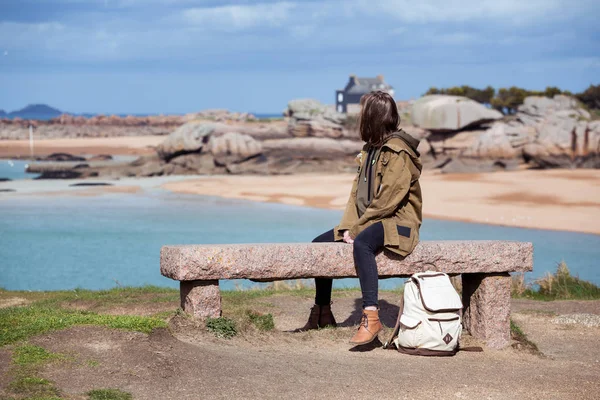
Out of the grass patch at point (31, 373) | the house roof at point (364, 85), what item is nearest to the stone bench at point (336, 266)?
the grass patch at point (31, 373)

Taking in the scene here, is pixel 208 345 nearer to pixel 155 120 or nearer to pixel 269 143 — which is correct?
pixel 269 143

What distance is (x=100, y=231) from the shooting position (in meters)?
19.9

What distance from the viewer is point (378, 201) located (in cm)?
638

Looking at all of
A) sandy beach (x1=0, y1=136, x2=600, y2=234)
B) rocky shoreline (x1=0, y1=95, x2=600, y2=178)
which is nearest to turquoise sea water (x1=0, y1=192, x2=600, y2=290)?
sandy beach (x1=0, y1=136, x2=600, y2=234)

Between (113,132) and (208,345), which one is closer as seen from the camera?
(208,345)

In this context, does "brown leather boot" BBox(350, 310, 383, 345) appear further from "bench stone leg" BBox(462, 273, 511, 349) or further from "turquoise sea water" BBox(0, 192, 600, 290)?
"turquoise sea water" BBox(0, 192, 600, 290)

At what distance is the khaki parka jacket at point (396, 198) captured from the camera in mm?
6367

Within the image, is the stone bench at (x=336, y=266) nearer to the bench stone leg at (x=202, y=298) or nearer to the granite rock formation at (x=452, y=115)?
the bench stone leg at (x=202, y=298)

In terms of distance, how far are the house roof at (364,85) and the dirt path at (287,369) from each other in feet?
267

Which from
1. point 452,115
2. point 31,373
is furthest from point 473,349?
point 452,115

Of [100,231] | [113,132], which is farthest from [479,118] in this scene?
[113,132]

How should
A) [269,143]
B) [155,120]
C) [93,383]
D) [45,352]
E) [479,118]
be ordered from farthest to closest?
1. [155,120]
2. [269,143]
3. [479,118]
4. [45,352]
5. [93,383]

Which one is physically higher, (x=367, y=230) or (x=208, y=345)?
Answer: (x=367, y=230)

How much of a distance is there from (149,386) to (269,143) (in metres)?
34.9
